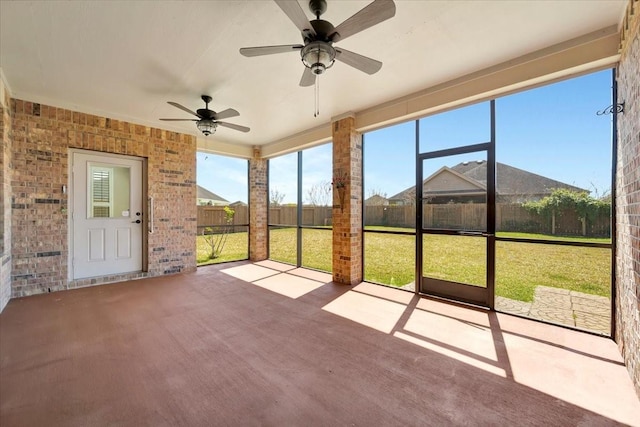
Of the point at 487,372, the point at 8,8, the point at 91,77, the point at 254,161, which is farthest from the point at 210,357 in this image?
the point at 254,161

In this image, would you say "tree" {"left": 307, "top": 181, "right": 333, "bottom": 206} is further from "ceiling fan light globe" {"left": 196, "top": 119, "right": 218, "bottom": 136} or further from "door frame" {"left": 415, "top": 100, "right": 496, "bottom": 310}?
"ceiling fan light globe" {"left": 196, "top": 119, "right": 218, "bottom": 136}

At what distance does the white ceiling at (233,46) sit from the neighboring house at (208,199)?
2639mm

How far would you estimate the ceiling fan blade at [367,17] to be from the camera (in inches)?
67.6

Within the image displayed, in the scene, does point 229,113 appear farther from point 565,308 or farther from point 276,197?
A: point 565,308

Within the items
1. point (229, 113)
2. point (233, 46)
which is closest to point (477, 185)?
point (233, 46)

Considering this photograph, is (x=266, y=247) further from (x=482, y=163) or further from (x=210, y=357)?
(x=482, y=163)

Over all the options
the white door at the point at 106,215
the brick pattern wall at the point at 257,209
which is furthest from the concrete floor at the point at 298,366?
the brick pattern wall at the point at 257,209

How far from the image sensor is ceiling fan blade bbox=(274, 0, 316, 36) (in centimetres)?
167

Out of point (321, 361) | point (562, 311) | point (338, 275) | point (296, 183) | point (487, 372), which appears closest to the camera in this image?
point (487, 372)

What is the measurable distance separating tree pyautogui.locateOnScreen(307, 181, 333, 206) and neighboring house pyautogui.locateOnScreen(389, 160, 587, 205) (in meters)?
1.54

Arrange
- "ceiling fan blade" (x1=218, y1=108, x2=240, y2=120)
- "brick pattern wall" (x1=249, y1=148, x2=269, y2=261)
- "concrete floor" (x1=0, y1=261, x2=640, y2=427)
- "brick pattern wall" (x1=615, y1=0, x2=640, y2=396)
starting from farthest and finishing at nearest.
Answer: "brick pattern wall" (x1=249, y1=148, x2=269, y2=261) → "ceiling fan blade" (x1=218, y1=108, x2=240, y2=120) → "brick pattern wall" (x1=615, y1=0, x2=640, y2=396) → "concrete floor" (x1=0, y1=261, x2=640, y2=427)

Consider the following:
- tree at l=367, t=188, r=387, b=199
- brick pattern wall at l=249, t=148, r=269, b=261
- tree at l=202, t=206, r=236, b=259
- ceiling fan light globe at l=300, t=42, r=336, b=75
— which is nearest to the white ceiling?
ceiling fan light globe at l=300, t=42, r=336, b=75

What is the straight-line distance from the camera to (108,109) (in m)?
4.31

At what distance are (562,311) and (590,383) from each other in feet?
4.21
